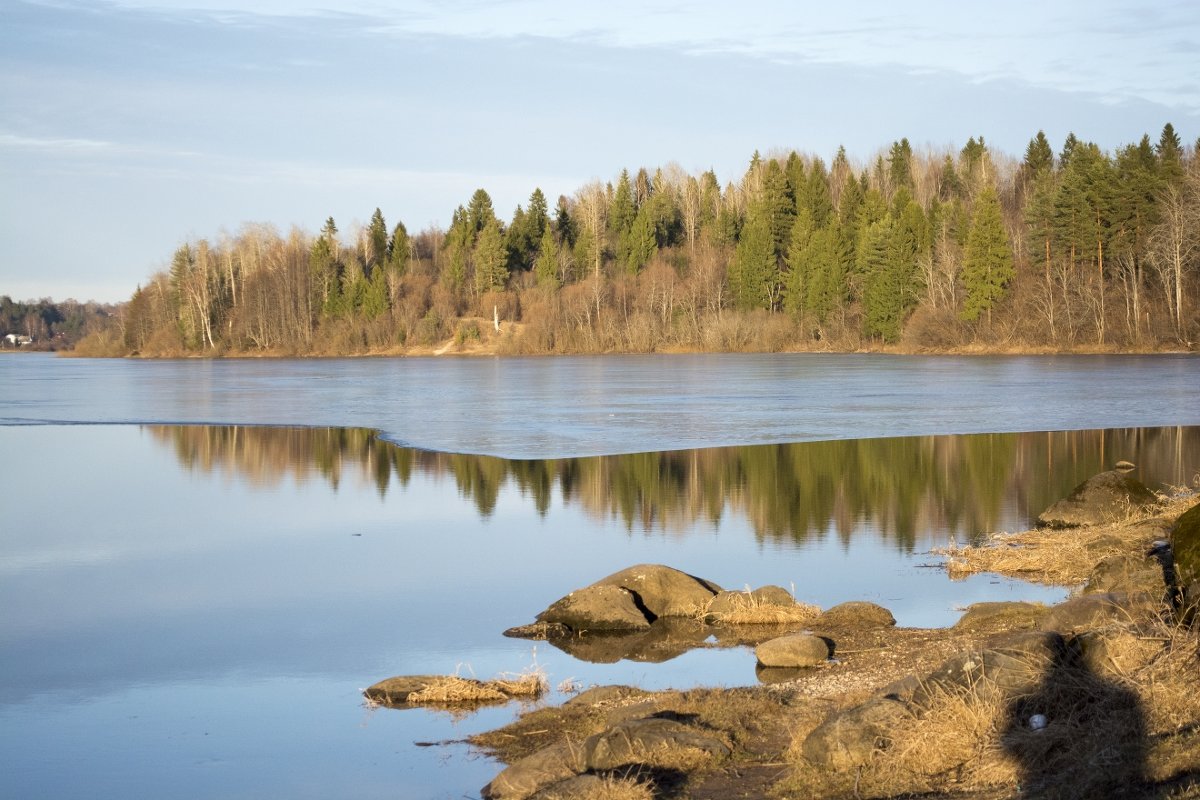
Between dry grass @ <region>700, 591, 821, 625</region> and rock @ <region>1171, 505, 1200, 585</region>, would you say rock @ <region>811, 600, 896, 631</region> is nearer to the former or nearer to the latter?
dry grass @ <region>700, 591, 821, 625</region>

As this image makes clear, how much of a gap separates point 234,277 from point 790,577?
12951 centimetres

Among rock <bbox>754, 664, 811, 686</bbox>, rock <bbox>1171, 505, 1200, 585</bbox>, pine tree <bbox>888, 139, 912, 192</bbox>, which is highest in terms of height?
pine tree <bbox>888, 139, 912, 192</bbox>

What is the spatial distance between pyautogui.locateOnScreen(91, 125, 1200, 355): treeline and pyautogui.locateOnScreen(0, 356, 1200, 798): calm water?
42076mm

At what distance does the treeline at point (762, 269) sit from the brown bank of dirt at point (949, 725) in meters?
66.3

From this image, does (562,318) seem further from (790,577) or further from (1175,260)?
(790,577)

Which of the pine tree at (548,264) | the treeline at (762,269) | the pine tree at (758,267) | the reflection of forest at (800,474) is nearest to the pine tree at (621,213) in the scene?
the treeline at (762,269)

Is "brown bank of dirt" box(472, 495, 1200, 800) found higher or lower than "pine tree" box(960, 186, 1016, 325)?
lower

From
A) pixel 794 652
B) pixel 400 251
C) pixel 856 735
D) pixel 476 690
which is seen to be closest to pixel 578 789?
pixel 856 735

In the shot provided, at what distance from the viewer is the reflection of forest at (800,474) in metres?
20.3

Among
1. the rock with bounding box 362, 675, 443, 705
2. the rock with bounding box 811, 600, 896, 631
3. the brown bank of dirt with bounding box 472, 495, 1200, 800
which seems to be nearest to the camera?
the brown bank of dirt with bounding box 472, 495, 1200, 800

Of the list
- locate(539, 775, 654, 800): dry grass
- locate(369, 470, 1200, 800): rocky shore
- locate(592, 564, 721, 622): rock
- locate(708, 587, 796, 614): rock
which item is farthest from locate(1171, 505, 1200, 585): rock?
locate(539, 775, 654, 800): dry grass

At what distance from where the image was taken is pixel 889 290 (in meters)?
93.1

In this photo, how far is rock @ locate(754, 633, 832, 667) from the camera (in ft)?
37.1

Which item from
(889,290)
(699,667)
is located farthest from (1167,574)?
(889,290)
